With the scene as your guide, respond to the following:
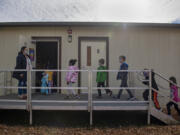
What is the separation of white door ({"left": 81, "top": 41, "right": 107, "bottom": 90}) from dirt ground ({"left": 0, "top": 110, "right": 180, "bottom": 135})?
6.32 ft

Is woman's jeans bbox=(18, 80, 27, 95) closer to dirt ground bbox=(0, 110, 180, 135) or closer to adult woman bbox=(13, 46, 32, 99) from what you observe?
adult woman bbox=(13, 46, 32, 99)

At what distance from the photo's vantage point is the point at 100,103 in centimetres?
534

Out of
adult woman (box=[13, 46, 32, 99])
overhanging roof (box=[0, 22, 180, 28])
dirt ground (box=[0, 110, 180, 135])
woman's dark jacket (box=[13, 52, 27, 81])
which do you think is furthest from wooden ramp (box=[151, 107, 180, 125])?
woman's dark jacket (box=[13, 52, 27, 81])

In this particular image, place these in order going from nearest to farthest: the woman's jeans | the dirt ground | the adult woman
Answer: the dirt ground
the adult woman
the woman's jeans

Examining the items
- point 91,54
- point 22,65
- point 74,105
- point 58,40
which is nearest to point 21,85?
point 22,65

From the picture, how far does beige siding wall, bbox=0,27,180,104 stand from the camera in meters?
7.32

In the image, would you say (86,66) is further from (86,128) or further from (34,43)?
(86,128)

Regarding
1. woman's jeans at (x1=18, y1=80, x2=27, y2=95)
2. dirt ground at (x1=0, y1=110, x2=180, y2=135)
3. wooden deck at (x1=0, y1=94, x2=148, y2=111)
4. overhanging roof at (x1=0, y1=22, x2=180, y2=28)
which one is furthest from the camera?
overhanging roof at (x1=0, y1=22, x2=180, y2=28)

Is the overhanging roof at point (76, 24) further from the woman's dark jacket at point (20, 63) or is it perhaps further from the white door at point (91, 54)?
the woman's dark jacket at point (20, 63)

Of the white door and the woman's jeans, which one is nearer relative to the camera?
the woman's jeans

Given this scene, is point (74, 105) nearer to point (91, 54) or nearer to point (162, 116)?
point (162, 116)

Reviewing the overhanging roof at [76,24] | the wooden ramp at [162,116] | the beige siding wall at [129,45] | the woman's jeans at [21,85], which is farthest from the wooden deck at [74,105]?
the overhanging roof at [76,24]

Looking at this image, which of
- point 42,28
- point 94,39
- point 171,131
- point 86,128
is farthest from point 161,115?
point 42,28

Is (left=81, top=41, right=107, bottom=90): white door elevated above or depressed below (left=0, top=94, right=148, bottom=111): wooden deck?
above
